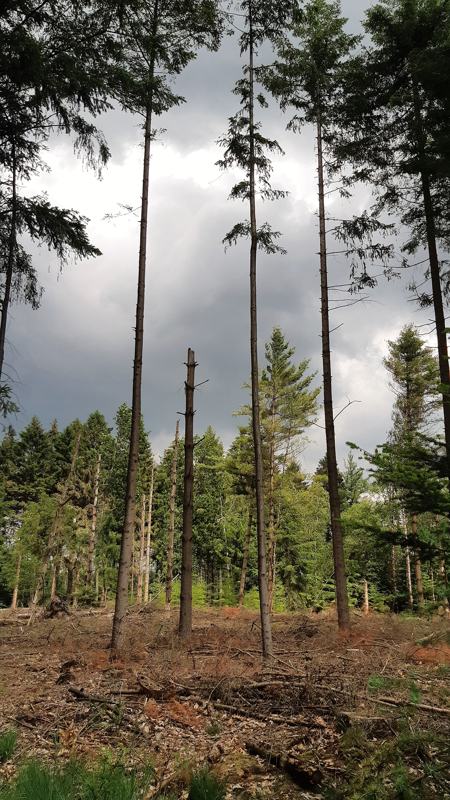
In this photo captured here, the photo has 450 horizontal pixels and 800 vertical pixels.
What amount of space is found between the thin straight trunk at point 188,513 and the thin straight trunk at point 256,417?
2563 mm

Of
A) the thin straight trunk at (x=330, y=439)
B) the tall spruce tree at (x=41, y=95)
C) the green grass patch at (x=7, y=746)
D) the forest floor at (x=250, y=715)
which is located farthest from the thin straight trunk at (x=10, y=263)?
the thin straight trunk at (x=330, y=439)

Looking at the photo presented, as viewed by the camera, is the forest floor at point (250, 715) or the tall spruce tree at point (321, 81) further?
the tall spruce tree at point (321, 81)

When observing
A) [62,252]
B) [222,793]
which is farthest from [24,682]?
[62,252]

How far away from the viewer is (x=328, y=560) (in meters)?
31.7

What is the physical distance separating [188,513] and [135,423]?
379cm

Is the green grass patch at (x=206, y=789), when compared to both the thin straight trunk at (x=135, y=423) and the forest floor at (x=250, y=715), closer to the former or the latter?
the forest floor at (x=250, y=715)

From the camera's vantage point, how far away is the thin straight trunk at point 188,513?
13109 millimetres

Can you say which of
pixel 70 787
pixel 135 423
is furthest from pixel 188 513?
A: pixel 70 787

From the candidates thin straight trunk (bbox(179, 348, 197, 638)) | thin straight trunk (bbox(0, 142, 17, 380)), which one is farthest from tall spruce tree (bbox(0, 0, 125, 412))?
thin straight trunk (bbox(179, 348, 197, 638))

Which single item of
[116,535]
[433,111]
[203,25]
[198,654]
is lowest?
[198,654]

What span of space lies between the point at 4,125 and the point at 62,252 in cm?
266

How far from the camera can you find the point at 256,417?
11477mm

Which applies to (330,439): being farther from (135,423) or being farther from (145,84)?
(145,84)

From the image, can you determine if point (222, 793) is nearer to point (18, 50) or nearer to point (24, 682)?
point (24, 682)
